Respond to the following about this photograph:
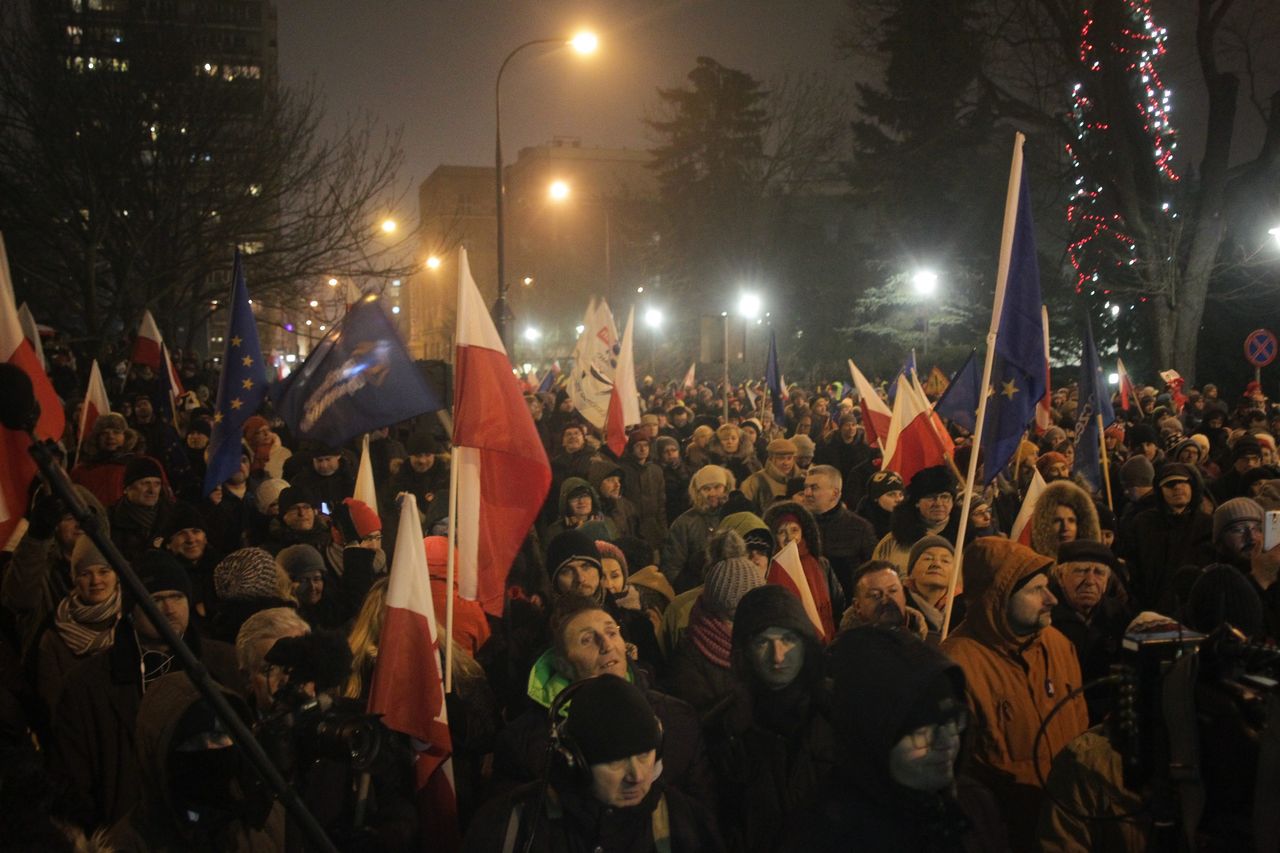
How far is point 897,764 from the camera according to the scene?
9.61 ft

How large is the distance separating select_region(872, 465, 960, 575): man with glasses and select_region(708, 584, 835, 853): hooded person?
2860mm

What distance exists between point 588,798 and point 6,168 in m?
21.6

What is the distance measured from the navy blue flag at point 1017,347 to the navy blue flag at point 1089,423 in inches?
164

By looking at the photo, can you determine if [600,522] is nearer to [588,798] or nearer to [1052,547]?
[1052,547]

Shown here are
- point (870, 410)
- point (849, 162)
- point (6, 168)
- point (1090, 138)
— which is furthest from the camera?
point (849, 162)

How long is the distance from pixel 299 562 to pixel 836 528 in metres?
3.43

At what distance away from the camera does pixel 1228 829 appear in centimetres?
295

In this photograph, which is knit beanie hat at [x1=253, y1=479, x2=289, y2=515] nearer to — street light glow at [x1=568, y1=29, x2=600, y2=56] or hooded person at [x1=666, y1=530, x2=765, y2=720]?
hooded person at [x1=666, y1=530, x2=765, y2=720]

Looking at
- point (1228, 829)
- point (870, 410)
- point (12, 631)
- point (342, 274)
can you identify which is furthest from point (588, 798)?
point (342, 274)

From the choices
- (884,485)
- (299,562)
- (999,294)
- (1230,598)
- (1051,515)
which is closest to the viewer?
(1230,598)

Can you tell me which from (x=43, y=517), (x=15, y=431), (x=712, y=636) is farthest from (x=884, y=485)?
(x=15, y=431)

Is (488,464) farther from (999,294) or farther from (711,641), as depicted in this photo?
(999,294)

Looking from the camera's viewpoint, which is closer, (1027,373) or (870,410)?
(1027,373)

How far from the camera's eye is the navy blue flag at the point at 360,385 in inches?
216
